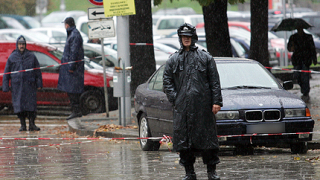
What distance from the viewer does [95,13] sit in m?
14.5

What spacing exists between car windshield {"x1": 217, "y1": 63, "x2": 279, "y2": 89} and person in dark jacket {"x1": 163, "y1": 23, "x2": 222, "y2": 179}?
251cm

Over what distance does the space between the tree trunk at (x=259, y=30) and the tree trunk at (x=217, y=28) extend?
2.07m

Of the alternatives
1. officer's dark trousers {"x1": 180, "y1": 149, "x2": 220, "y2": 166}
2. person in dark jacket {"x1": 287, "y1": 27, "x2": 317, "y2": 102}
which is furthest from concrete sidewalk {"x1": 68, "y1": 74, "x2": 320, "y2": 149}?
officer's dark trousers {"x1": 180, "y1": 149, "x2": 220, "y2": 166}

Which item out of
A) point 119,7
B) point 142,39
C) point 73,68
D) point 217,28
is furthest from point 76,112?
point 217,28

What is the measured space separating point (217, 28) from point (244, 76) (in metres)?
4.74

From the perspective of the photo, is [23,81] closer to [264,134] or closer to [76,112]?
[76,112]

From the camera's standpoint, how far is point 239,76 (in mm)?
9688

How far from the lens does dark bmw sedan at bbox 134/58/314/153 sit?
341 inches

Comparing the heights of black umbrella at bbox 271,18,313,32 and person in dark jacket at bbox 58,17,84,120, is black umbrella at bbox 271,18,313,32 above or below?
above

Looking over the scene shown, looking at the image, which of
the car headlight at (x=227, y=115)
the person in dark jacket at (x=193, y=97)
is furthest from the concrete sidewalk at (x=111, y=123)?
the person in dark jacket at (x=193, y=97)

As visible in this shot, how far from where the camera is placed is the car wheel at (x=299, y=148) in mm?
9109

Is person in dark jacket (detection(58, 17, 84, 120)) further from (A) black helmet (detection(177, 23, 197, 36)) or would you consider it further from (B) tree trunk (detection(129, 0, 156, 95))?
(A) black helmet (detection(177, 23, 197, 36))

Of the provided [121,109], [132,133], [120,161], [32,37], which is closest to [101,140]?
[132,133]

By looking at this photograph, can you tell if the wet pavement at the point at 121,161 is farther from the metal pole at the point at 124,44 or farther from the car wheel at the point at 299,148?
the metal pole at the point at 124,44
